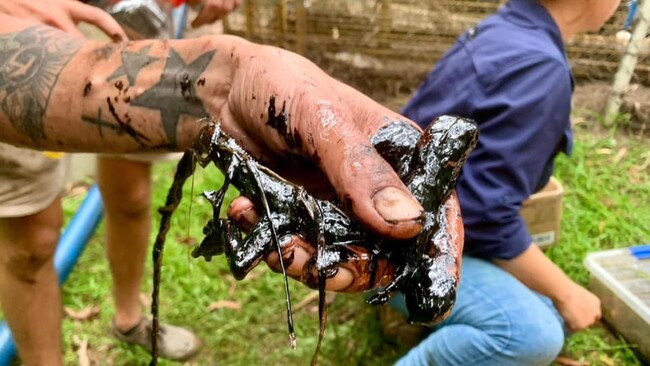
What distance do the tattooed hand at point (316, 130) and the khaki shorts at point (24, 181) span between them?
2.50 feet

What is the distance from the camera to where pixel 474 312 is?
1957mm

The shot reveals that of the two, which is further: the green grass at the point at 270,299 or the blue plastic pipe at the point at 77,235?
the blue plastic pipe at the point at 77,235

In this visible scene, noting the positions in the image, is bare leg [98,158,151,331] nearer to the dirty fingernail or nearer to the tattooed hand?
the tattooed hand

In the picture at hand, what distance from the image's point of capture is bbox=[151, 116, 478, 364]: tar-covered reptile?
0.96m

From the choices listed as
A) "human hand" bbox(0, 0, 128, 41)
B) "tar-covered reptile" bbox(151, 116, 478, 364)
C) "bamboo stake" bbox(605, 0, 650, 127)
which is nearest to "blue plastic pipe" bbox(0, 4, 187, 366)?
"human hand" bbox(0, 0, 128, 41)

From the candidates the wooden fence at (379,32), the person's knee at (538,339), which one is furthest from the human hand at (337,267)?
the wooden fence at (379,32)

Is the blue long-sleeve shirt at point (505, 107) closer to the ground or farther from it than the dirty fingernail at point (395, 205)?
closer to the ground

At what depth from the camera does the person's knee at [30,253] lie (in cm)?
172

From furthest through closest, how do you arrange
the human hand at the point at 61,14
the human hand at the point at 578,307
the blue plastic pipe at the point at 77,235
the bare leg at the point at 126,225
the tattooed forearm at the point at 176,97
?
the blue plastic pipe at the point at 77,235 < the bare leg at the point at 126,225 < the human hand at the point at 578,307 < the human hand at the point at 61,14 < the tattooed forearm at the point at 176,97

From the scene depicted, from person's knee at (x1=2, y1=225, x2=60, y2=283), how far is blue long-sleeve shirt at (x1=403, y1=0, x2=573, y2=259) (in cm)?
119

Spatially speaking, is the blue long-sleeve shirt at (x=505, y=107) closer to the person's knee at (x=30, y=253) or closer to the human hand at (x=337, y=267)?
the human hand at (x=337, y=267)

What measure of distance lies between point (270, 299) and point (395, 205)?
191 centimetres

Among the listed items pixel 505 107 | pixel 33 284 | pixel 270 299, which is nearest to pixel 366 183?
pixel 505 107

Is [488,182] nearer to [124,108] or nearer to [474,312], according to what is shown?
[474,312]
